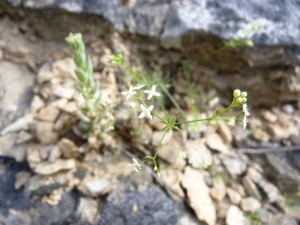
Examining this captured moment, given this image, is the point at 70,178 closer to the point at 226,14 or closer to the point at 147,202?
the point at 147,202

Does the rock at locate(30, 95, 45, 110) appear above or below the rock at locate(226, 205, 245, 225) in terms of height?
above

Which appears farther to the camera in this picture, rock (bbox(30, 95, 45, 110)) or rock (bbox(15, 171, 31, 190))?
rock (bbox(30, 95, 45, 110))

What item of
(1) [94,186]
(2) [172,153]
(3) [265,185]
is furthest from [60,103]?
(3) [265,185]

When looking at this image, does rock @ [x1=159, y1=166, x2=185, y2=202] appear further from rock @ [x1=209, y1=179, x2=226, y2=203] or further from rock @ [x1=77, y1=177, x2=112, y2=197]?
rock @ [x1=77, y1=177, x2=112, y2=197]

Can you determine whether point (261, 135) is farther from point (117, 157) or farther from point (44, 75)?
point (44, 75)

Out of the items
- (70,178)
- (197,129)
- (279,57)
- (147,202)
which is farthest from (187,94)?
(70,178)

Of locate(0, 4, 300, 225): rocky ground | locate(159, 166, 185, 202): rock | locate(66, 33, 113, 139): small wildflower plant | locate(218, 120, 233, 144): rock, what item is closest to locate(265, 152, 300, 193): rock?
locate(0, 4, 300, 225): rocky ground

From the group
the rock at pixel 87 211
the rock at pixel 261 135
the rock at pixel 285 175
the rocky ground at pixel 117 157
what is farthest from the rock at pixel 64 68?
the rock at pixel 285 175
